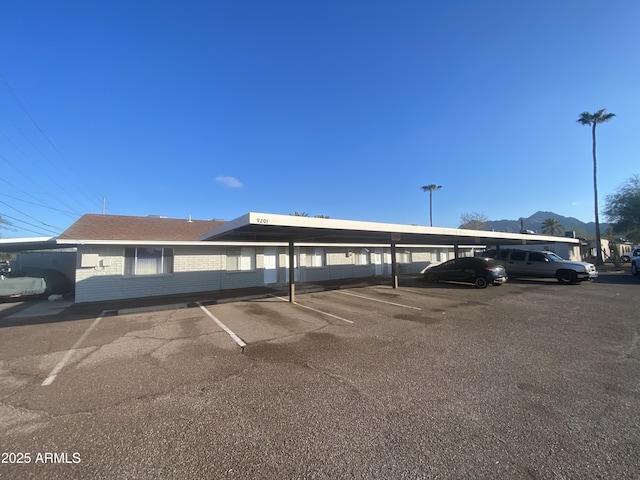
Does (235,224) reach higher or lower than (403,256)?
higher

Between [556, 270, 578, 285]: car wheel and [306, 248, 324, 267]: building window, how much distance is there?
13834 millimetres

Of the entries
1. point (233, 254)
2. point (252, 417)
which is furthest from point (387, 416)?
point (233, 254)

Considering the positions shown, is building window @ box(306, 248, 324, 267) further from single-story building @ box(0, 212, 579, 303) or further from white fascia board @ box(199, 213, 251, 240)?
white fascia board @ box(199, 213, 251, 240)

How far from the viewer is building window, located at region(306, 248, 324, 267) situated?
2006 centimetres

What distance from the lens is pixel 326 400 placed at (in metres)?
3.61

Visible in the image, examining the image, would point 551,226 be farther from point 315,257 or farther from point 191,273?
point 191,273

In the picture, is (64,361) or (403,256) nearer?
(64,361)

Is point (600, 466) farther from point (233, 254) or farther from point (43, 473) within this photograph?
point (233, 254)

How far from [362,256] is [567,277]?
12.6 metres

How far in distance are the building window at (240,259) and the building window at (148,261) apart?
310cm

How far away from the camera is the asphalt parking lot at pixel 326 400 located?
2.53 metres

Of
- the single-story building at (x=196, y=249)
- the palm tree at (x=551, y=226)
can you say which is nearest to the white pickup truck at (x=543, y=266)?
the single-story building at (x=196, y=249)

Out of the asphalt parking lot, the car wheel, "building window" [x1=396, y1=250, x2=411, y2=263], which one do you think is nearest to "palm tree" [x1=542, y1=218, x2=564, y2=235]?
"building window" [x1=396, y1=250, x2=411, y2=263]

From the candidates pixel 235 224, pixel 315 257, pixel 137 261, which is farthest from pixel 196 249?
pixel 315 257
